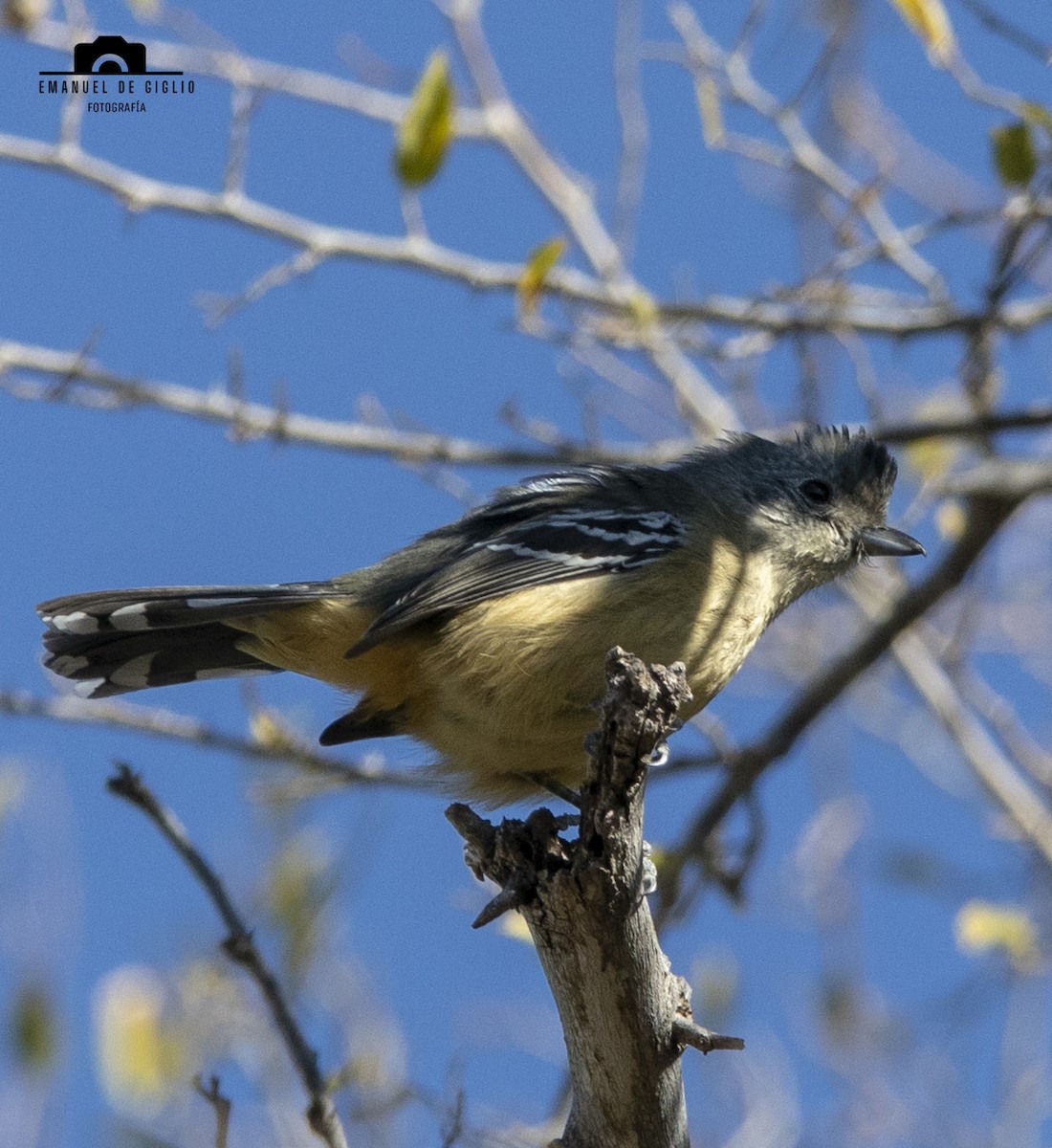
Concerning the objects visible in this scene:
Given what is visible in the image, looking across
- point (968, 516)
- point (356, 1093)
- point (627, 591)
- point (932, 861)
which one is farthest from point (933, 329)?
point (356, 1093)

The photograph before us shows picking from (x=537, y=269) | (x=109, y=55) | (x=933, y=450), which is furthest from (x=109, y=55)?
(x=933, y=450)

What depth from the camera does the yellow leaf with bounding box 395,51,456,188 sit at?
5145mm

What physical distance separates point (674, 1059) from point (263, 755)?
2.78m

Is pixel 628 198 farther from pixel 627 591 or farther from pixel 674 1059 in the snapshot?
pixel 674 1059

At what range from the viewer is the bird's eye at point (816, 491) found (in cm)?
586

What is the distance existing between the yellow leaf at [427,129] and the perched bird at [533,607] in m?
1.26

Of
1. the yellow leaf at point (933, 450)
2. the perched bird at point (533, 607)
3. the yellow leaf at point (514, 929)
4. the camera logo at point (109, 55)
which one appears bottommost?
the yellow leaf at point (514, 929)

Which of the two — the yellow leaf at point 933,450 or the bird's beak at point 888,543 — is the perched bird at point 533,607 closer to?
the bird's beak at point 888,543

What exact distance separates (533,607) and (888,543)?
1692 mm

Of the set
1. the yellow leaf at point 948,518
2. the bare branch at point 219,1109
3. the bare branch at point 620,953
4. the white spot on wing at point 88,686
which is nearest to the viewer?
the bare branch at point 219,1109

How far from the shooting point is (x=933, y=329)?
5.60 meters

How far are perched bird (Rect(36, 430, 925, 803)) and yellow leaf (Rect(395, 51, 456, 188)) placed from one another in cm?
126

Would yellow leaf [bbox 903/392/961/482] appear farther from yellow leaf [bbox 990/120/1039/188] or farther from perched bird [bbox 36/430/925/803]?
yellow leaf [bbox 990/120/1039/188]

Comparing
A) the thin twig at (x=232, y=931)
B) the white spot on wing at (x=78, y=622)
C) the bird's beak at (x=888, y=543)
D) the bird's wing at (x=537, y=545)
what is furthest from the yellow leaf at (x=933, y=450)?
the thin twig at (x=232, y=931)
